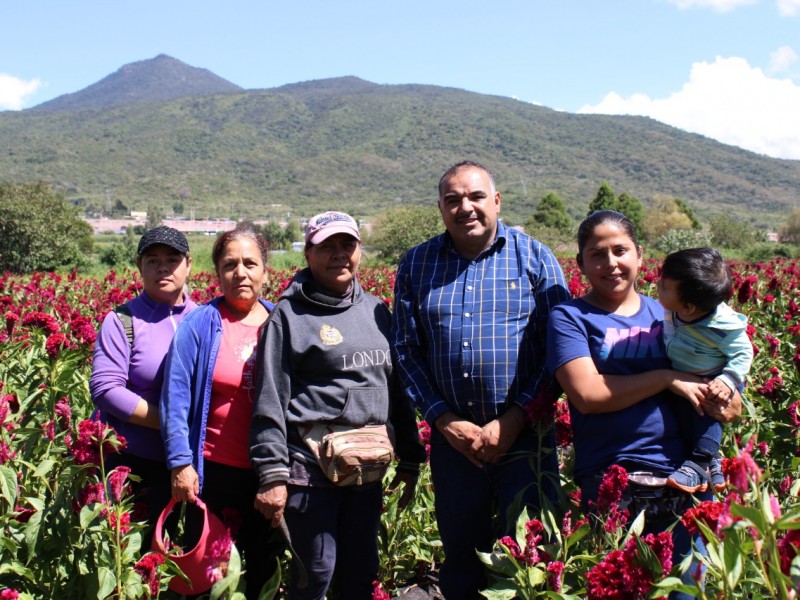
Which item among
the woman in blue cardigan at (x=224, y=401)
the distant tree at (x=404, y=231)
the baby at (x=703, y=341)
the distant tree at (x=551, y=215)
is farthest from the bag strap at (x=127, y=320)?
the distant tree at (x=551, y=215)

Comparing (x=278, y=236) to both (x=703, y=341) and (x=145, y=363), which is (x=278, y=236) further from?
(x=703, y=341)

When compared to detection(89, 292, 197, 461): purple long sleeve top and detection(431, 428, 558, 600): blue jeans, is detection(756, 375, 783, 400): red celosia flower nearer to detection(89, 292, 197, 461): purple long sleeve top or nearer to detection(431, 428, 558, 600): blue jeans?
detection(431, 428, 558, 600): blue jeans

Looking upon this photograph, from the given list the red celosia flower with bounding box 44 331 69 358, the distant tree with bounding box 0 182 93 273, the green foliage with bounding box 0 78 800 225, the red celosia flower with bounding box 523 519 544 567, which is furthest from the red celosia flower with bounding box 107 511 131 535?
the green foliage with bounding box 0 78 800 225

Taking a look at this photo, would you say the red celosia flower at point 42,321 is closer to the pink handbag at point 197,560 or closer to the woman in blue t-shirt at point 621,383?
the pink handbag at point 197,560

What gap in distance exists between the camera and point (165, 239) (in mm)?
3098

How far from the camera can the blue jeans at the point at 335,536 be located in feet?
9.29

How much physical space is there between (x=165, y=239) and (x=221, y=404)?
76cm

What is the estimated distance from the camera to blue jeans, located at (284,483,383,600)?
2830 millimetres

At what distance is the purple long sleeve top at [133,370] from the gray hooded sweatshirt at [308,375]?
0.51 m

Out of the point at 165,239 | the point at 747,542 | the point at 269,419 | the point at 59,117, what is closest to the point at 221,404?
the point at 269,419

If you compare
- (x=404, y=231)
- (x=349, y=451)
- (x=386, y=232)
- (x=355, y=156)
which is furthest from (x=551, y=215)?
(x=355, y=156)

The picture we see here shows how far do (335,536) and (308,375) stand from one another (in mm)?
671

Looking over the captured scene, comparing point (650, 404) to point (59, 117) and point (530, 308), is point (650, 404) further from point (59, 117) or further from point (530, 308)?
point (59, 117)

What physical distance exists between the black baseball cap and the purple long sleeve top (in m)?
0.25
